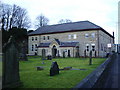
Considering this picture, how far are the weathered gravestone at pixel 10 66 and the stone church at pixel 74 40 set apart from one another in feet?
81.7

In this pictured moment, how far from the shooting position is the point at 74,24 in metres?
40.5

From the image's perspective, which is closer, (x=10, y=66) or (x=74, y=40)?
(x=10, y=66)

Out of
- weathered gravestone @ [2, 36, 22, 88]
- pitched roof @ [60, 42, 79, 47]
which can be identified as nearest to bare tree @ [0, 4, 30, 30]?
pitched roof @ [60, 42, 79, 47]

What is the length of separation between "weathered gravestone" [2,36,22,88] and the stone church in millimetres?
24915

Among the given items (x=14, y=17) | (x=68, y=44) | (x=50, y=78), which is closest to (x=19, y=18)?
(x=14, y=17)

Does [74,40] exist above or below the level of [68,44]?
above

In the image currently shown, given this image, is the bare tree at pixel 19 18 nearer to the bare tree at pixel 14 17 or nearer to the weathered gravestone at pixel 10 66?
the bare tree at pixel 14 17

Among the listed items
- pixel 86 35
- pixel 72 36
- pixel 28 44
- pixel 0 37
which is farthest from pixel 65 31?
pixel 0 37

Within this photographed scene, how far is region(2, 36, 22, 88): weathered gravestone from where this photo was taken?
463cm

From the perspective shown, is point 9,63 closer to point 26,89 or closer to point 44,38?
point 26,89

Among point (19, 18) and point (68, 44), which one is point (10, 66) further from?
point (19, 18)

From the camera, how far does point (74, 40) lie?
37188 mm

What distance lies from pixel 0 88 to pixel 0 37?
39.1 meters

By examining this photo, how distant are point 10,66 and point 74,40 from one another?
1301 inches
